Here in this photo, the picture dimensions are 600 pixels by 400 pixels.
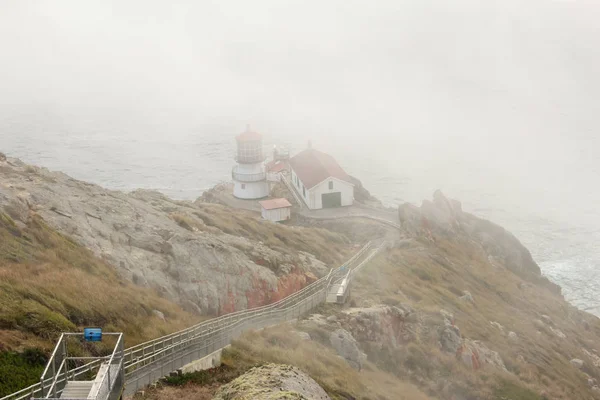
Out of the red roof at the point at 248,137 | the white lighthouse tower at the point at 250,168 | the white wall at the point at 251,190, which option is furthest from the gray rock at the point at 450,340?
the red roof at the point at 248,137

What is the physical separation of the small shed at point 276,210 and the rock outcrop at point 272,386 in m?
38.1

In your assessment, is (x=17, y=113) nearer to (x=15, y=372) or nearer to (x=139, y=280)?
(x=139, y=280)

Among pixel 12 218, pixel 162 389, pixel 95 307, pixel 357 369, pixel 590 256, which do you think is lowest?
pixel 590 256

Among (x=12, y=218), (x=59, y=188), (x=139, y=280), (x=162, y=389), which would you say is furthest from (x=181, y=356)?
(x=59, y=188)

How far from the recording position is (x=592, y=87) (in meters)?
198

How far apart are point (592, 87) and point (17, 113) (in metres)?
157

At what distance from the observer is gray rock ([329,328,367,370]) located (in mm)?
27156

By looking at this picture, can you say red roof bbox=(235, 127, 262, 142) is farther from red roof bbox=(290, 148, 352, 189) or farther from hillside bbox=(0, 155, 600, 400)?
hillside bbox=(0, 155, 600, 400)

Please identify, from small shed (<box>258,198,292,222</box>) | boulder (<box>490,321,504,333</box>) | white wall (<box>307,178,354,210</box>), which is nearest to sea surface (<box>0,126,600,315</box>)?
white wall (<box>307,178,354,210</box>)

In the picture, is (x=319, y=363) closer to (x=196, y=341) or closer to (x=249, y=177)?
(x=196, y=341)

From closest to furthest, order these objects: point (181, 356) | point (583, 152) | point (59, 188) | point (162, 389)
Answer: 1. point (162, 389)
2. point (181, 356)
3. point (59, 188)
4. point (583, 152)

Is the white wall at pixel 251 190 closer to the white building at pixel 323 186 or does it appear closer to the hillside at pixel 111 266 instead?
the white building at pixel 323 186

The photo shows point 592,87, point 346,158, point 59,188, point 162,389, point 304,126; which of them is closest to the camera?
point 162,389

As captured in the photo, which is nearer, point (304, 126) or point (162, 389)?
point (162, 389)
